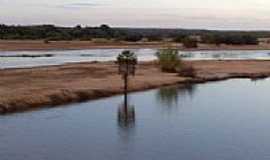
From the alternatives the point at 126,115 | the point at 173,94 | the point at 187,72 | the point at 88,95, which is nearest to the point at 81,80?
the point at 88,95

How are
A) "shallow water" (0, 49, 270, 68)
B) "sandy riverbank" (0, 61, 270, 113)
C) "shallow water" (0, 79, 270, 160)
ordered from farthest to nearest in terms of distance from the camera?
"shallow water" (0, 49, 270, 68) → "sandy riverbank" (0, 61, 270, 113) → "shallow water" (0, 79, 270, 160)

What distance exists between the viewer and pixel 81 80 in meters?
42.2

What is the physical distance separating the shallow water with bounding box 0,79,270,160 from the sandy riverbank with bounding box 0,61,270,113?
63.3 inches

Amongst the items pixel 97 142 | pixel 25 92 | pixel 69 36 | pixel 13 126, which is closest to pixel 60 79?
pixel 25 92

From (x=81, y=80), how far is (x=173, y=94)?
7.72 metres

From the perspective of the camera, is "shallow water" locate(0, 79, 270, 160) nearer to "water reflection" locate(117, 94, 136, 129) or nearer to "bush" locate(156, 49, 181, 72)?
"water reflection" locate(117, 94, 136, 129)

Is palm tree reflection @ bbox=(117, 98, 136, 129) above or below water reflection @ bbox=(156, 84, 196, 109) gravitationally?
above

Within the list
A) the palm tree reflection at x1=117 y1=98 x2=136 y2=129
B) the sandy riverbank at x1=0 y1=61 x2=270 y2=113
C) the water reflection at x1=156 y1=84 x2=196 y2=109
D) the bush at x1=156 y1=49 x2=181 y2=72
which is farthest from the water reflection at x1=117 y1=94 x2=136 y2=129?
the bush at x1=156 y1=49 x2=181 y2=72

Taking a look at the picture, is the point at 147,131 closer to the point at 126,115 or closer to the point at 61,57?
the point at 126,115

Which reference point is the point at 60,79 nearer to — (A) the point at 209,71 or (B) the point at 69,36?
(A) the point at 209,71

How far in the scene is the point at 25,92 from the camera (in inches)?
1312

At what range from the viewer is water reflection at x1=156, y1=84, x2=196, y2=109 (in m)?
33.5

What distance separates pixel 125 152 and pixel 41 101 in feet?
39.1

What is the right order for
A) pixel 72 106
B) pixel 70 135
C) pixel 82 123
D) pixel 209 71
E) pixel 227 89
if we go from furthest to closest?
pixel 209 71 < pixel 227 89 < pixel 72 106 < pixel 82 123 < pixel 70 135
